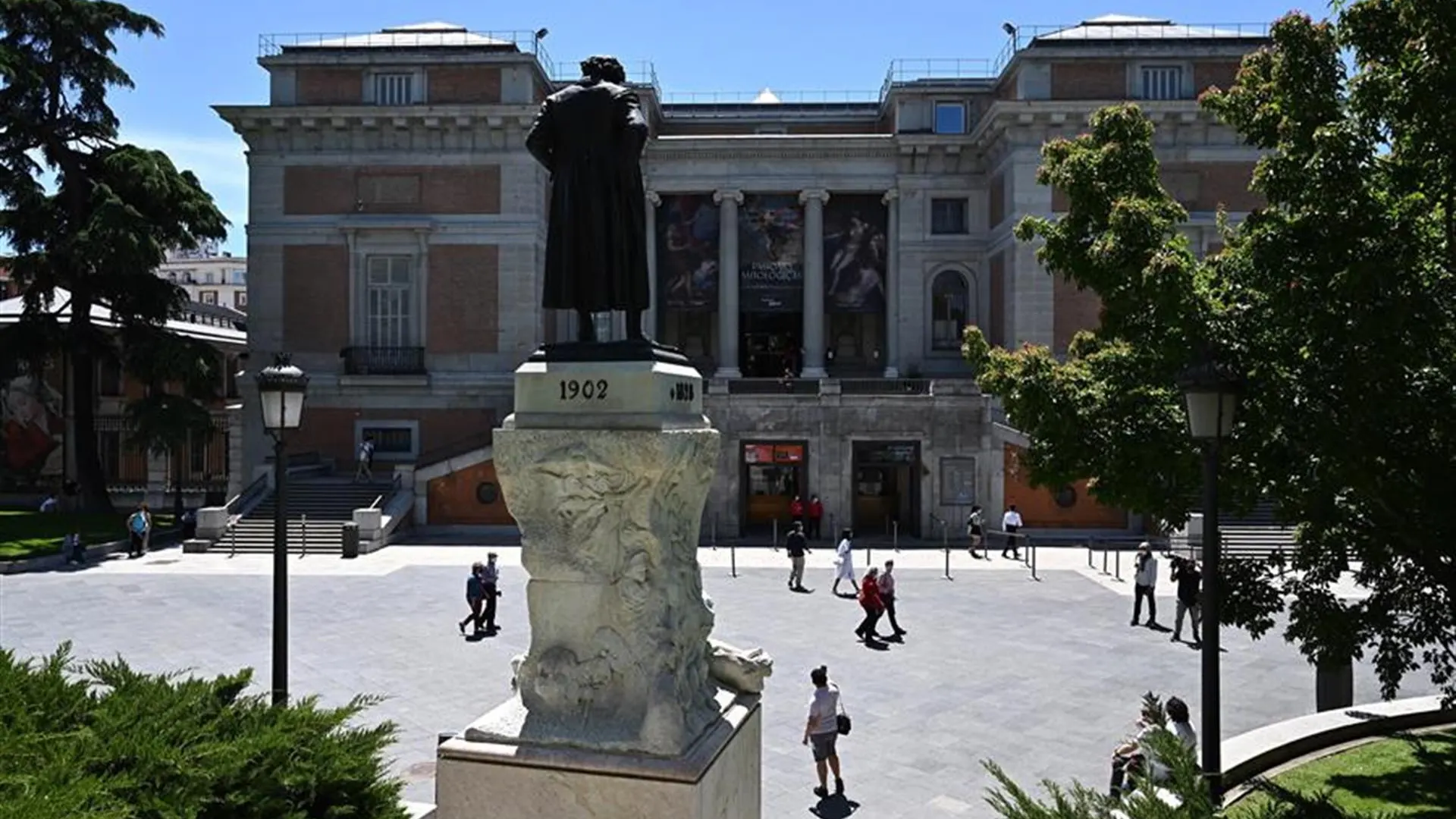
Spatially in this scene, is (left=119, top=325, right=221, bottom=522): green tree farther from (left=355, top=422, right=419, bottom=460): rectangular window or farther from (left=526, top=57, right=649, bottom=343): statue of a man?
(left=526, top=57, right=649, bottom=343): statue of a man

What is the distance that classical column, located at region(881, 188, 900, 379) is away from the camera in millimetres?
39469

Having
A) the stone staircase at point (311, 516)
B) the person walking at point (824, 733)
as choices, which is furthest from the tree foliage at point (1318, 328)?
the stone staircase at point (311, 516)

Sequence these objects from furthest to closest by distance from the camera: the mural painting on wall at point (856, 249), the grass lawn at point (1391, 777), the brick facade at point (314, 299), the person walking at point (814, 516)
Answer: the mural painting on wall at point (856, 249)
the brick facade at point (314, 299)
the person walking at point (814, 516)
the grass lawn at point (1391, 777)

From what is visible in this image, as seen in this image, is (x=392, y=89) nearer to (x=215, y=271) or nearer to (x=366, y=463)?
(x=366, y=463)

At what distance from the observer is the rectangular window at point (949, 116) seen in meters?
39.8

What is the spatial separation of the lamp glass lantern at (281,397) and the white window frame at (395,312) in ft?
89.3

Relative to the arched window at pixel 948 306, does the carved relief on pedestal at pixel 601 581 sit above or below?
below

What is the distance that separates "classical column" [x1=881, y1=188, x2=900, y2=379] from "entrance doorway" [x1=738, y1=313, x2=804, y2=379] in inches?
162

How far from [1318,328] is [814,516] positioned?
24.4m

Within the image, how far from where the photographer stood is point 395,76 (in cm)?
3641

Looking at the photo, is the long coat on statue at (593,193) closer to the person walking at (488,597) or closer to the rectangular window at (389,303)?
the person walking at (488,597)

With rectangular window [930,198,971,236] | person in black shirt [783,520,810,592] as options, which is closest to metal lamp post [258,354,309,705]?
person in black shirt [783,520,810,592]

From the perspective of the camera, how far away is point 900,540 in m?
31.4

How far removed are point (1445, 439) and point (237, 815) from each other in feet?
27.5
